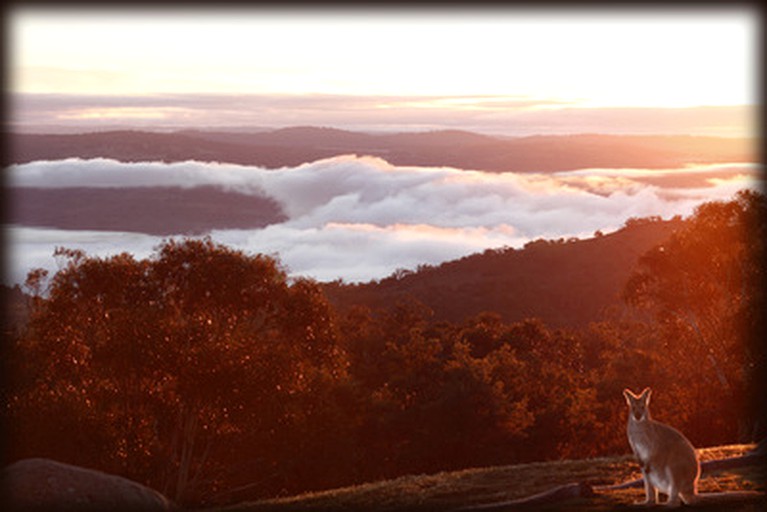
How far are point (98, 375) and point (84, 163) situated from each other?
28.8 m

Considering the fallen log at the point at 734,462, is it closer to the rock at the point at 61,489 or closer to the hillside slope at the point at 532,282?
the rock at the point at 61,489

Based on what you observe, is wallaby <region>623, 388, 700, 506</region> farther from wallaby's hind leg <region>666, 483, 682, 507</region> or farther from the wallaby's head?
the wallaby's head

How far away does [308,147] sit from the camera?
5712cm

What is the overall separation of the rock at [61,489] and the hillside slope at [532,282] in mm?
61215

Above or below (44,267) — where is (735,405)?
below

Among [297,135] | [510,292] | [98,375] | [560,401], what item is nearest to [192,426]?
[98,375]

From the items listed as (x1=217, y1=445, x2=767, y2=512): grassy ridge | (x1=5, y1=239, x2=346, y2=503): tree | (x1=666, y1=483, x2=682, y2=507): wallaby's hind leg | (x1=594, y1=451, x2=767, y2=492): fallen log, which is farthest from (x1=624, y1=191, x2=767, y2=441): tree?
(x1=666, y1=483, x2=682, y2=507): wallaby's hind leg

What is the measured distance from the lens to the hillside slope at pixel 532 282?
91.2m

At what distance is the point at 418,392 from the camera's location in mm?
43312

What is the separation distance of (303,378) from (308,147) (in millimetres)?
26819

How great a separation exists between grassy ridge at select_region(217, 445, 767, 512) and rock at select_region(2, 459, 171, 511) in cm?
419

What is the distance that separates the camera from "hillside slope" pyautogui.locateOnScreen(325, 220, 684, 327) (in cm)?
9125

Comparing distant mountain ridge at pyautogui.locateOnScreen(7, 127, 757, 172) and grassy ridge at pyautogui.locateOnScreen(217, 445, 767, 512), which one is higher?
distant mountain ridge at pyautogui.locateOnScreen(7, 127, 757, 172)

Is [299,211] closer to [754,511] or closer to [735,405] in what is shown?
[735,405]
